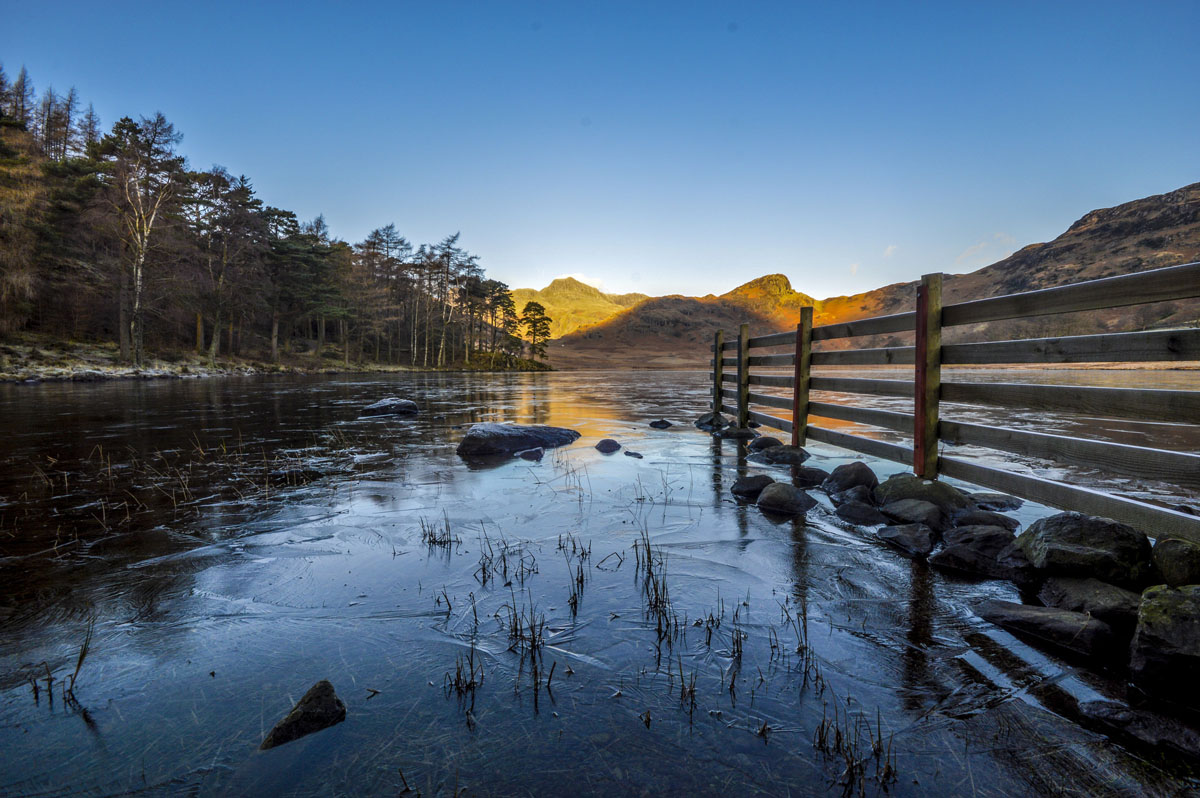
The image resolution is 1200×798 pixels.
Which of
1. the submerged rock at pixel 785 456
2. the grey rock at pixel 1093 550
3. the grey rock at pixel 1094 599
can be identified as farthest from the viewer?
the submerged rock at pixel 785 456

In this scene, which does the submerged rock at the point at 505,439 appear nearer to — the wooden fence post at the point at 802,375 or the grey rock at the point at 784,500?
the wooden fence post at the point at 802,375

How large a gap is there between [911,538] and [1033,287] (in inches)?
7644

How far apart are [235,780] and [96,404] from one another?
63.2 ft

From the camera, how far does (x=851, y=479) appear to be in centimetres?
588

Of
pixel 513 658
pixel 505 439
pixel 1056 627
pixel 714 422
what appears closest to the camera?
pixel 513 658

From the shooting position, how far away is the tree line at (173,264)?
99.3ft

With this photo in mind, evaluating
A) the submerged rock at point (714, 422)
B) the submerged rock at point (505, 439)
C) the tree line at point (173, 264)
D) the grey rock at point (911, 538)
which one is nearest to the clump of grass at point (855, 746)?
the grey rock at point (911, 538)

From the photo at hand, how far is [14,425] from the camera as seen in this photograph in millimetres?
10812

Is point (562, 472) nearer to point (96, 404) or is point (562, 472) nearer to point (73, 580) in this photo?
point (73, 580)

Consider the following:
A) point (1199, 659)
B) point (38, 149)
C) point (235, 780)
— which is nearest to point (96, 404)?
point (235, 780)

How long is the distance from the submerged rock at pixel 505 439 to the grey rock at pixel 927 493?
5584 millimetres

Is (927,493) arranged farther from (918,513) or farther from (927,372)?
(927,372)

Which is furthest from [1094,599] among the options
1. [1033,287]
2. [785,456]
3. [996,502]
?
[1033,287]

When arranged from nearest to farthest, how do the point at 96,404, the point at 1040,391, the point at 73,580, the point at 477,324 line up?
the point at 73,580 < the point at 1040,391 < the point at 96,404 < the point at 477,324
